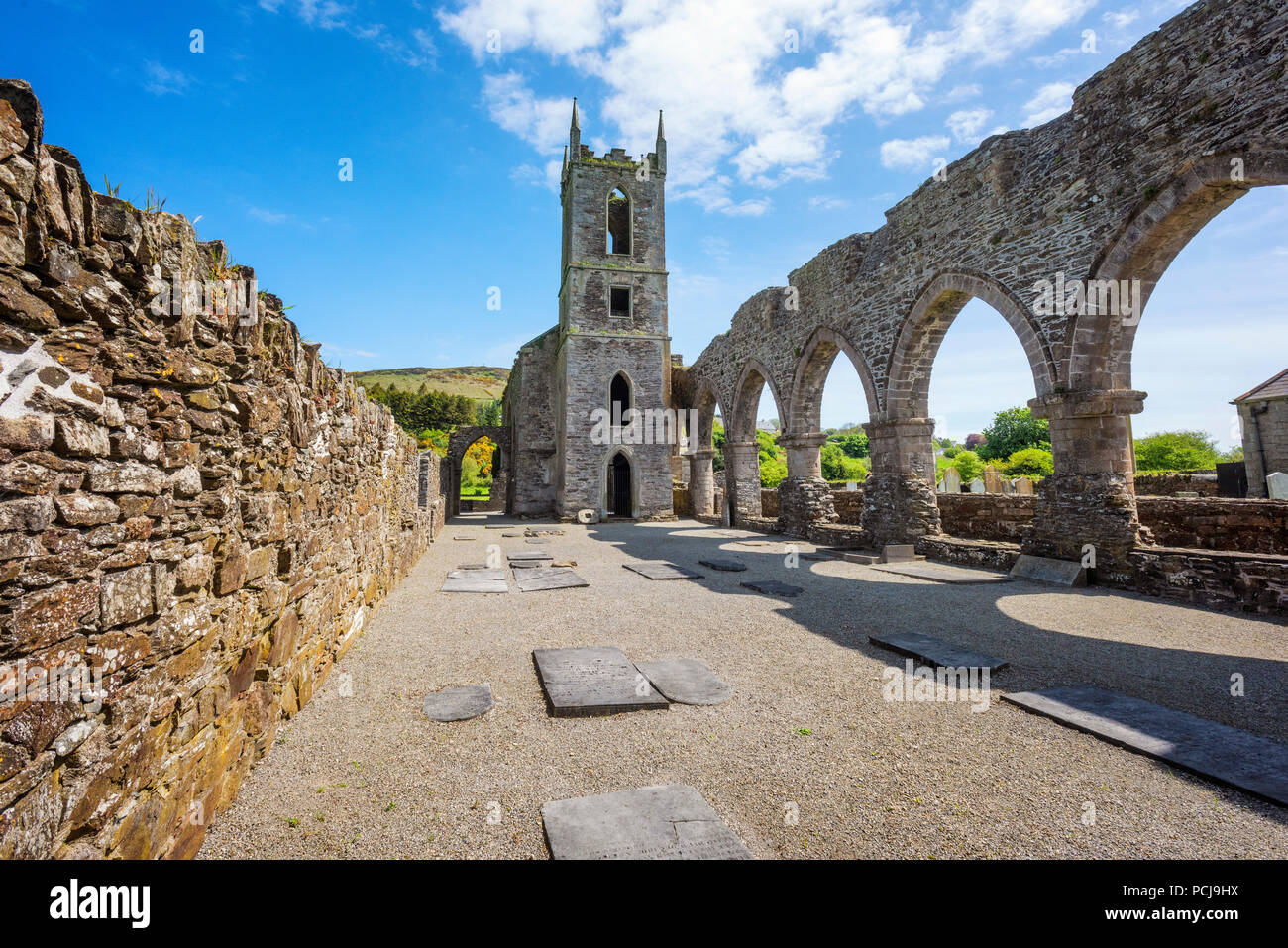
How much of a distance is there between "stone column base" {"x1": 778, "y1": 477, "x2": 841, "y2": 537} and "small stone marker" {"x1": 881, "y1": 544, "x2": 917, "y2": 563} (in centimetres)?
353

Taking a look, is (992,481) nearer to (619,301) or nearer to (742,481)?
(742,481)

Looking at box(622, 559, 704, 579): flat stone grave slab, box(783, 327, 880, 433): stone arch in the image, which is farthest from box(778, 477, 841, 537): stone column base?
box(622, 559, 704, 579): flat stone grave slab

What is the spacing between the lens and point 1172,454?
109 ft

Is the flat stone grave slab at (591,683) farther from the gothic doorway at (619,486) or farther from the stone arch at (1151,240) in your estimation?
the gothic doorway at (619,486)

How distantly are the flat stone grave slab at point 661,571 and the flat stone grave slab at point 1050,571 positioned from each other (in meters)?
4.47

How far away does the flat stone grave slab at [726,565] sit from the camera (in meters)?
9.61

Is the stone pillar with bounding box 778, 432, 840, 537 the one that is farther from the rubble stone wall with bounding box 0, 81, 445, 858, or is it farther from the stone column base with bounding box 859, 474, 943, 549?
the rubble stone wall with bounding box 0, 81, 445, 858

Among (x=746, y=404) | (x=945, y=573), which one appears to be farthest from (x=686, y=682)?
(x=746, y=404)

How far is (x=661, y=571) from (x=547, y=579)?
189cm

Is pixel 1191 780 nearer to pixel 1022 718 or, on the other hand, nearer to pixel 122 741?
pixel 1022 718

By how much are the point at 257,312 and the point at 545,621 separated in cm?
399

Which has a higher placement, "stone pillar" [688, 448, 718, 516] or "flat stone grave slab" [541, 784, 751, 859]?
"stone pillar" [688, 448, 718, 516]

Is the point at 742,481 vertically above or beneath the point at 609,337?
beneath

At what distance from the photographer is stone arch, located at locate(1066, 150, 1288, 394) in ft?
20.4
